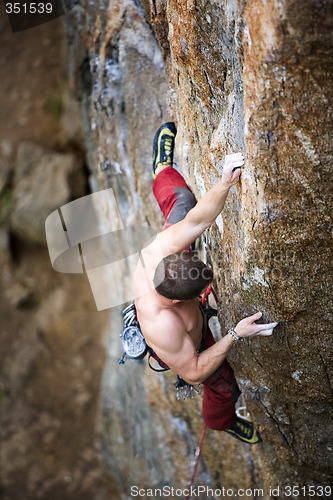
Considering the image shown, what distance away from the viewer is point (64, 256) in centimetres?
455

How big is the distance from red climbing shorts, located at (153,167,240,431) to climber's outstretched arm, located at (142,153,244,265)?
43 centimetres

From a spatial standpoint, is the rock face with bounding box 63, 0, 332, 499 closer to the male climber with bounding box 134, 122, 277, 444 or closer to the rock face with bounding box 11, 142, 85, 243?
the male climber with bounding box 134, 122, 277, 444

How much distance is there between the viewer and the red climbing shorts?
12.5 ft

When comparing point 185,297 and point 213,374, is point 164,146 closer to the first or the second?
point 185,297

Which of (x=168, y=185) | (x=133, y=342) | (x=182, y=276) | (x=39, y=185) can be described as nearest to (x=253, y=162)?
(x=182, y=276)

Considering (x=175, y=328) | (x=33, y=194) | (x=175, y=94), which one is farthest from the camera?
(x=33, y=194)

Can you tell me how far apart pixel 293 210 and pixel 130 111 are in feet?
10.5

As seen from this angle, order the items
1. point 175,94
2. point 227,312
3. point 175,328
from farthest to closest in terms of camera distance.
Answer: point 175,94
point 227,312
point 175,328

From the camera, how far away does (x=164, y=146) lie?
417cm

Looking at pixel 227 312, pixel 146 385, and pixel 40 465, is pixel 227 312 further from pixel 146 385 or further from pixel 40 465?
pixel 40 465

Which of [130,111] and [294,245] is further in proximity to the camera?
[130,111]

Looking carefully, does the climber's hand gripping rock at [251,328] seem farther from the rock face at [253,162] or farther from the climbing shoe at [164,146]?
the climbing shoe at [164,146]

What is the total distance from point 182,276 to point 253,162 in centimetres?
85

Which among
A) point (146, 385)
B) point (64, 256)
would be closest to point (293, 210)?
point (64, 256)
